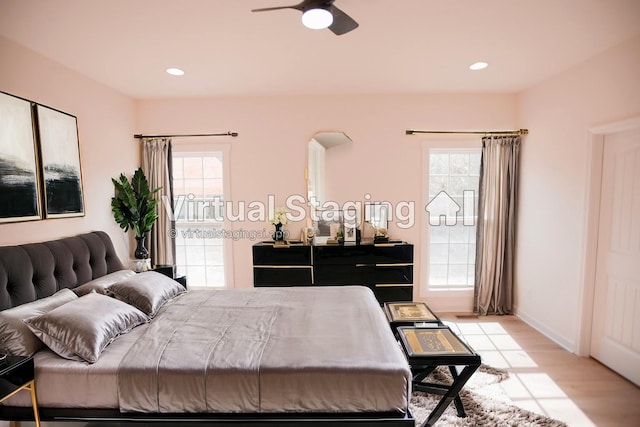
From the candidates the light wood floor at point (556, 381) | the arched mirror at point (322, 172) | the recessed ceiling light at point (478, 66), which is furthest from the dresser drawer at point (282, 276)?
the recessed ceiling light at point (478, 66)

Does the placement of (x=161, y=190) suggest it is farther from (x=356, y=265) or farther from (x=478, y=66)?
(x=478, y=66)

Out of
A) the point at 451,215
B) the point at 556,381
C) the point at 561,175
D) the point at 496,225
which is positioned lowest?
the point at 556,381

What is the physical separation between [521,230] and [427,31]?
2.63 meters

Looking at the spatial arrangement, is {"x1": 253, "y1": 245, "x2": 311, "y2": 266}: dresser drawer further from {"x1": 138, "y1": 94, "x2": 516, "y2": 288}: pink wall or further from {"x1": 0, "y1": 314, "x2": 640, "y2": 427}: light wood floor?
{"x1": 0, "y1": 314, "x2": 640, "y2": 427}: light wood floor

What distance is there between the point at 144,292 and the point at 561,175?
3911mm

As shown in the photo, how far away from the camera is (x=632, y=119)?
2.31 meters

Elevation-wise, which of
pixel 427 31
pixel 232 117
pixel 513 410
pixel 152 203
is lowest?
pixel 513 410

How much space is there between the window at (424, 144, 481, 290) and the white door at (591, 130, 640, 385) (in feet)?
4.22

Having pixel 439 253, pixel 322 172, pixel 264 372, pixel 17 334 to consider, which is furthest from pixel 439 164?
pixel 17 334

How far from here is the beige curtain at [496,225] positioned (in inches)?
143

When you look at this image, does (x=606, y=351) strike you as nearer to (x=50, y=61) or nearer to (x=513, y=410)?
(x=513, y=410)

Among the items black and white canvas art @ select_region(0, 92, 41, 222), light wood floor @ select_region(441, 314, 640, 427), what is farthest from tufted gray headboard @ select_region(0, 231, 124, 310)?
light wood floor @ select_region(441, 314, 640, 427)

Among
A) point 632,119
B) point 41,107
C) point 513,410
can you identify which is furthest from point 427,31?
point 41,107

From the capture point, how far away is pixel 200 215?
12.9 feet
